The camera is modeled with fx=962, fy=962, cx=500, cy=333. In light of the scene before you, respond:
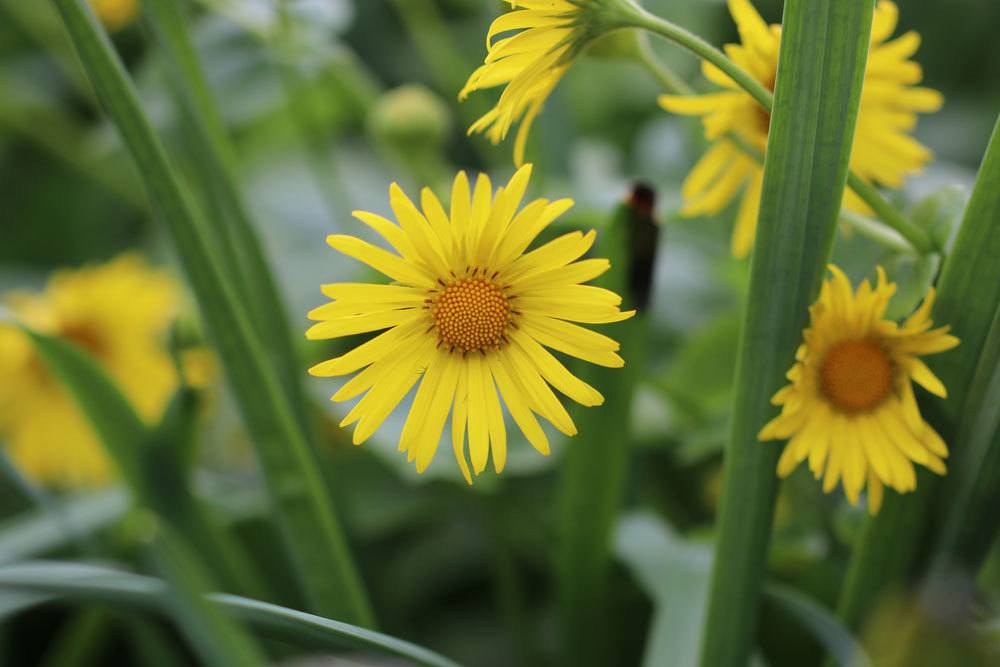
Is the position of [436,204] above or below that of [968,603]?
above

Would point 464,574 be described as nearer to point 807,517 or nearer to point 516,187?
point 807,517

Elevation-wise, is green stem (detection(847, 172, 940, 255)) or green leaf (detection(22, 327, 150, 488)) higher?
green stem (detection(847, 172, 940, 255))

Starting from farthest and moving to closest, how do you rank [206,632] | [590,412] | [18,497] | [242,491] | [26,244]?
[26,244]
[18,497]
[242,491]
[590,412]
[206,632]

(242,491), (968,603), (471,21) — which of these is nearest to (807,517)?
(968,603)

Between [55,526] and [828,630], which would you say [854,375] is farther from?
[55,526]

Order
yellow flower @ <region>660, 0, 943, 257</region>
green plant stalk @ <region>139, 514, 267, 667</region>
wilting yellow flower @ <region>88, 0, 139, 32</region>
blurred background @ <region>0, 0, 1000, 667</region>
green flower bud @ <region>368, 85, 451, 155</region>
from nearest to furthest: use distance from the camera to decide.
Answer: green plant stalk @ <region>139, 514, 267, 667</region>
yellow flower @ <region>660, 0, 943, 257</region>
blurred background @ <region>0, 0, 1000, 667</region>
green flower bud @ <region>368, 85, 451, 155</region>
wilting yellow flower @ <region>88, 0, 139, 32</region>

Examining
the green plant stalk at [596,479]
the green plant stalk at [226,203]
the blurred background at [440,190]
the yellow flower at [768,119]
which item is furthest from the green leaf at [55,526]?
the yellow flower at [768,119]

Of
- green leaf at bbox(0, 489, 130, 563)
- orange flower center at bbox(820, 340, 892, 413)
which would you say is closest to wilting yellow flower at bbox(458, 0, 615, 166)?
orange flower center at bbox(820, 340, 892, 413)

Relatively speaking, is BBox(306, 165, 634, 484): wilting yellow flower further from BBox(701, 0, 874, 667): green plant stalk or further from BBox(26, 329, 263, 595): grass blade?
BBox(26, 329, 263, 595): grass blade
